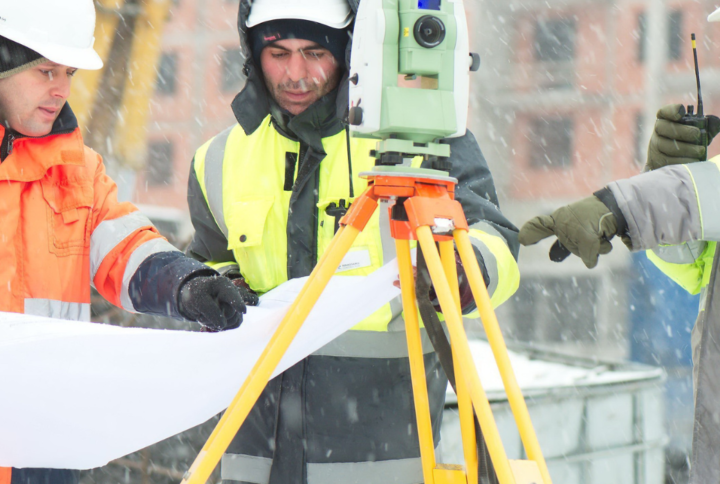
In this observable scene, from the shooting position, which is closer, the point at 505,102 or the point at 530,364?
the point at 530,364

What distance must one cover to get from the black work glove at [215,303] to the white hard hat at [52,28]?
0.65m

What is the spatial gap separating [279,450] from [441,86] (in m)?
0.99

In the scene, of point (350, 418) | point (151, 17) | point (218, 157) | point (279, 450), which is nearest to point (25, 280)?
point (218, 157)

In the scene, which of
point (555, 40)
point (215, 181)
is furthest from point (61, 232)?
point (555, 40)

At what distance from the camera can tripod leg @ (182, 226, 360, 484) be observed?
3.91 ft

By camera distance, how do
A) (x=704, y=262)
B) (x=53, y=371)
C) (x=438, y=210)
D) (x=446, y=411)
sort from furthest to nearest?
(x=446, y=411) < (x=704, y=262) < (x=53, y=371) < (x=438, y=210)

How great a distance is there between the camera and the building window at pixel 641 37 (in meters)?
13.9

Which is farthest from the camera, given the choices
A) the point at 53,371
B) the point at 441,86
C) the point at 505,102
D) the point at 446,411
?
the point at 505,102

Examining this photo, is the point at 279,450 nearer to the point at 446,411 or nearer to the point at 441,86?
the point at 441,86

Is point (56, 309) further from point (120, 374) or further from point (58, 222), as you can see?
point (120, 374)

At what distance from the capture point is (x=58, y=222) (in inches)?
69.6

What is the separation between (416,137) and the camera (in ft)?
4.40

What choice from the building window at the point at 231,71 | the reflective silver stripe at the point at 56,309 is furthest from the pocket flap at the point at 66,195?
the building window at the point at 231,71

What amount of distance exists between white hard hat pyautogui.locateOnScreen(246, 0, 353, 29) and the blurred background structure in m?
9.71
